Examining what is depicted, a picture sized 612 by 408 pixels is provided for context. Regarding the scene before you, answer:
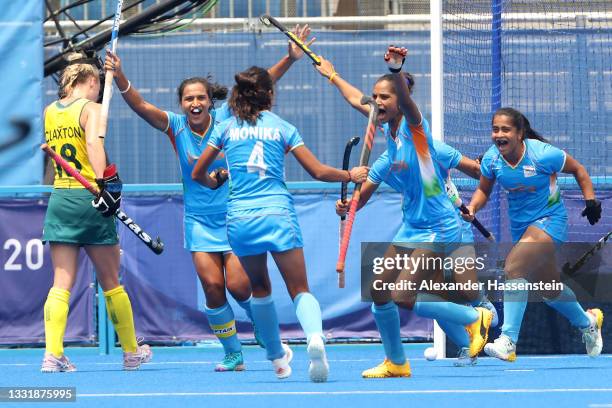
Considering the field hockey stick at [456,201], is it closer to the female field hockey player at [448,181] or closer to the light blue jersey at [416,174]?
the female field hockey player at [448,181]

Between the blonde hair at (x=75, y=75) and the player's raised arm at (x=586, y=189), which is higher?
the blonde hair at (x=75, y=75)

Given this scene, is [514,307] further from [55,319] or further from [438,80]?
[55,319]

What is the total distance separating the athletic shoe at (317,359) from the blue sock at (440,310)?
1.39m

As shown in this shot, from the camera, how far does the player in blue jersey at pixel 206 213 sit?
9.60m

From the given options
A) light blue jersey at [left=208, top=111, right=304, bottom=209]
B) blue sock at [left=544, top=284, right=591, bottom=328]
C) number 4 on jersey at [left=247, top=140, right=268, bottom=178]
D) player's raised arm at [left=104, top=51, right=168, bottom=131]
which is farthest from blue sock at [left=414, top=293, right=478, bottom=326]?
player's raised arm at [left=104, top=51, right=168, bottom=131]

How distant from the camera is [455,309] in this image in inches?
368

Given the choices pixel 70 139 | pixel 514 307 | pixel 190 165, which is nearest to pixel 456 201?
pixel 514 307

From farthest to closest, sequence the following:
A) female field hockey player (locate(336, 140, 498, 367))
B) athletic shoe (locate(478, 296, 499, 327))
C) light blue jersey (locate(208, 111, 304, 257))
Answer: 1. athletic shoe (locate(478, 296, 499, 327))
2. female field hockey player (locate(336, 140, 498, 367))
3. light blue jersey (locate(208, 111, 304, 257))

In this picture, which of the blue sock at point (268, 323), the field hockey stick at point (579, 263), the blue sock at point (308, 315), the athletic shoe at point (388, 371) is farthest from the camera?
the field hockey stick at point (579, 263)

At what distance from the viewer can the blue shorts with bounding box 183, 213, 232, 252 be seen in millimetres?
9594

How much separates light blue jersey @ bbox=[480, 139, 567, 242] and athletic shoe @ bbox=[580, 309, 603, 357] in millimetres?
708

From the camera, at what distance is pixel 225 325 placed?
9680 mm

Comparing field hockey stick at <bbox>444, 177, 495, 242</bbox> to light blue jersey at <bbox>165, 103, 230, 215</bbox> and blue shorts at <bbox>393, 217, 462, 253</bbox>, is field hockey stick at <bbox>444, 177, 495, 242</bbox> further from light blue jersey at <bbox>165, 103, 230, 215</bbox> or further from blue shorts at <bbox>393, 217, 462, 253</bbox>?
light blue jersey at <bbox>165, 103, 230, 215</bbox>

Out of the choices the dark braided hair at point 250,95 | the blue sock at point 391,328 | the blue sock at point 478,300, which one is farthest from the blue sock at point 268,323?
the blue sock at point 478,300
